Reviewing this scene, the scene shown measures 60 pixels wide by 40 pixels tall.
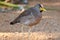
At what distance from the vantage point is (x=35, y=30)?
19.9ft

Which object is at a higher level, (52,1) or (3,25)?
(3,25)

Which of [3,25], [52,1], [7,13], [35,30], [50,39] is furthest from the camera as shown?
[52,1]

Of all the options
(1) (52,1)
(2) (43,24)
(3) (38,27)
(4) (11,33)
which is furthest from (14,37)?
(1) (52,1)

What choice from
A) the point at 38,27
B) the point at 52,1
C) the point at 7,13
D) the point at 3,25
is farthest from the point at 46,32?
the point at 52,1

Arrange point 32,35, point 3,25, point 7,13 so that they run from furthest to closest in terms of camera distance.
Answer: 1. point 7,13
2. point 3,25
3. point 32,35

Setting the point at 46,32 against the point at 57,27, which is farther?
the point at 57,27

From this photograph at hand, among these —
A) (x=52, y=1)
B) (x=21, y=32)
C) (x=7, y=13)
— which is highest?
(x=21, y=32)

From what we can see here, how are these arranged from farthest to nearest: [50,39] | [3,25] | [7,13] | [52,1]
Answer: [52,1] < [7,13] < [3,25] < [50,39]

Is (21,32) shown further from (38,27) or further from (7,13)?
(7,13)

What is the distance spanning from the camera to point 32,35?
5.54 meters

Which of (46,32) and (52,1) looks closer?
(46,32)

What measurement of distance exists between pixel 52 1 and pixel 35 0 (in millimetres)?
831

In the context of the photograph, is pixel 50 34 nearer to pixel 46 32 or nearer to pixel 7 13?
pixel 46 32

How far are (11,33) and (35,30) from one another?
64 cm
